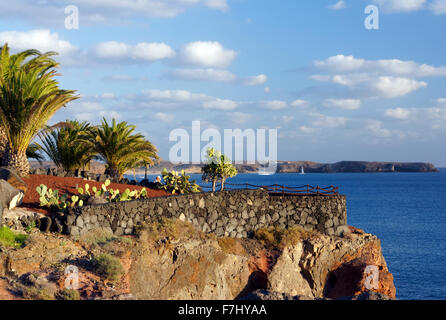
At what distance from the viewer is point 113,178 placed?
30.4 metres

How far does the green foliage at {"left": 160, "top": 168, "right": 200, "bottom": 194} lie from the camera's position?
28688 millimetres

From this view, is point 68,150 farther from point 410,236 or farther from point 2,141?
point 410,236

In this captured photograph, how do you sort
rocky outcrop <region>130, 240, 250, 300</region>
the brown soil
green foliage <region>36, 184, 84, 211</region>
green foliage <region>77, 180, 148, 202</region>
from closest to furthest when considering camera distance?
rocky outcrop <region>130, 240, 250, 300</region>
green foliage <region>36, 184, 84, 211</region>
the brown soil
green foliage <region>77, 180, 148, 202</region>

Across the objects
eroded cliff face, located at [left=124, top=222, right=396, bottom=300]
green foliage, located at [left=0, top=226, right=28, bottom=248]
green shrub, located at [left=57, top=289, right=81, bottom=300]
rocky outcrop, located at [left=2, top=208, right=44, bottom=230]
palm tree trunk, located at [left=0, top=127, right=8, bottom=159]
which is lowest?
eroded cliff face, located at [left=124, top=222, right=396, bottom=300]

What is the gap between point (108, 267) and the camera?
16859 mm

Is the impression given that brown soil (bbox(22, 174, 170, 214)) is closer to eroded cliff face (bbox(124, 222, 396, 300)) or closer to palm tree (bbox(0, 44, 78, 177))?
palm tree (bbox(0, 44, 78, 177))

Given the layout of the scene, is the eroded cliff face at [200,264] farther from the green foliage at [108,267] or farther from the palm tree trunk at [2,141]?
the palm tree trunk at [2,141]

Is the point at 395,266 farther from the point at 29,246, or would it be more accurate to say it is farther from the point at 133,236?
the point at 29,246

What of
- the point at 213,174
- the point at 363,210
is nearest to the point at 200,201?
the point at 213,174

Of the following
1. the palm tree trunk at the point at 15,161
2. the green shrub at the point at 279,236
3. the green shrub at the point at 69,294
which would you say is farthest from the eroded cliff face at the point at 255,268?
the palm tree trunk at the point at 15,161

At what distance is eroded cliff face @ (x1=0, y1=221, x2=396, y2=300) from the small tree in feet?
23.9

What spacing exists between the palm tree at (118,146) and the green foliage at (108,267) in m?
15.5

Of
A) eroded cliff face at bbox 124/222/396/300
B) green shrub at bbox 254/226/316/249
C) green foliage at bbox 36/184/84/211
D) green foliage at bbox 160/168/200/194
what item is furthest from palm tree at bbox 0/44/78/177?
green shrub at bbox 254/226/316/249
